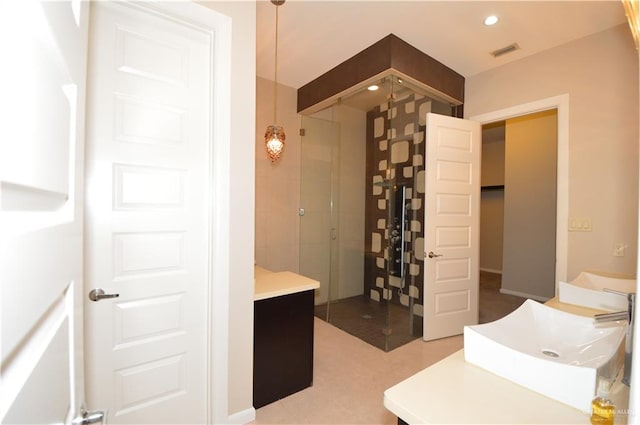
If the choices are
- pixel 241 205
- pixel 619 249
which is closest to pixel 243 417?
pixel 241 205

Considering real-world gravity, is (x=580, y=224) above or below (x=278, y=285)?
above

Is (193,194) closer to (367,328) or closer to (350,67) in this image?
(350,67)

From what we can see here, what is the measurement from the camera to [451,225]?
296cm

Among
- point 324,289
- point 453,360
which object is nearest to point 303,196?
point 324,289

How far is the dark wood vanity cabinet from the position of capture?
1.85 metres

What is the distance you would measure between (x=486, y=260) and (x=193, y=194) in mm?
6787

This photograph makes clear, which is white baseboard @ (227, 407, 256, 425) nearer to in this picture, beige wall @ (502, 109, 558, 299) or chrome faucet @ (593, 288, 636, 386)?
chrome faucet @ (593, 288, 636, 386)

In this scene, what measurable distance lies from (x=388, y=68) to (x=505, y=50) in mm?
1192

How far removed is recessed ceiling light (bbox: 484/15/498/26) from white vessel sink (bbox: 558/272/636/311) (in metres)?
2.09

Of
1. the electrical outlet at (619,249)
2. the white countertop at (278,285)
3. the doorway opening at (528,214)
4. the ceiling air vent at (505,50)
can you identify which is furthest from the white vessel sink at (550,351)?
the doorway opening at (528,214)

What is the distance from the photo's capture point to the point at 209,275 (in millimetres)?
1613

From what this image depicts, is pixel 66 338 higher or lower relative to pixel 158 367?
higher

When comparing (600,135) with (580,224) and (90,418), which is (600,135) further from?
(90,418)

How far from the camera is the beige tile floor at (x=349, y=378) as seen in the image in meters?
1.80
